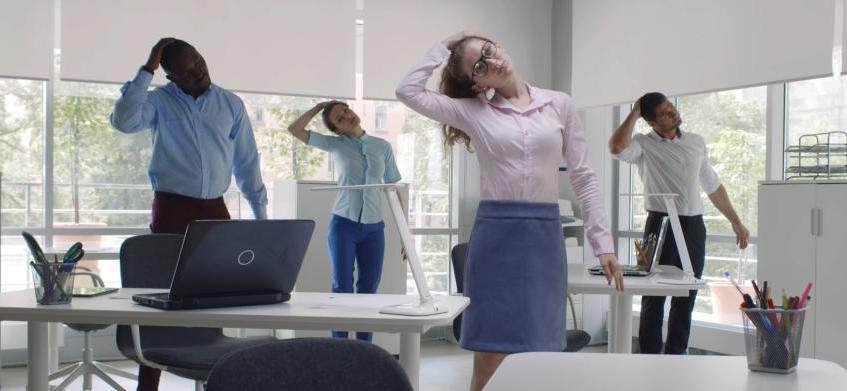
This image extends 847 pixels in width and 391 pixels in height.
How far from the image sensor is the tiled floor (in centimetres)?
486

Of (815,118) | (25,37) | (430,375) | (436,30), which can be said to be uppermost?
(436,30)

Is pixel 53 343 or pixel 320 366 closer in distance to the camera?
pixel 320 366

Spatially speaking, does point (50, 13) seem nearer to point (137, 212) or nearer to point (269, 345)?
point (137, 212)

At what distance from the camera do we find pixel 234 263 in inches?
92.2

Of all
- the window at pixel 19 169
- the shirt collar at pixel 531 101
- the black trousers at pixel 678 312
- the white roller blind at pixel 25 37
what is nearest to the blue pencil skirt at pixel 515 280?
the shirt collar at pixel 531 101

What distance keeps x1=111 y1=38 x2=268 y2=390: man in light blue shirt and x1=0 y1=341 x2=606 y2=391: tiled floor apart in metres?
1.85

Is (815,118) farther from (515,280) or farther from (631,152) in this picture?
(515,280)

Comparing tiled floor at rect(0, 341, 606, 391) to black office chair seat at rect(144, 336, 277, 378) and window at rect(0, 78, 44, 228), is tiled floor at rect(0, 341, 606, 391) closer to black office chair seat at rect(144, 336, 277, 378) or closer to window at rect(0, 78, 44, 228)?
window at rect(0, 78, 44, 228)

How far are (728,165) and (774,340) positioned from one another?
4599 mm

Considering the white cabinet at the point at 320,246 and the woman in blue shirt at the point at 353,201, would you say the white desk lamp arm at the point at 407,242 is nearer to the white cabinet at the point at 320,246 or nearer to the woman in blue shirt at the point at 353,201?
the woman in blue shirt at the point at 353,201

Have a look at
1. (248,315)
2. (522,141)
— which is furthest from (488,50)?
(248,315)

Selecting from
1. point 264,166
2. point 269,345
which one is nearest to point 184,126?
point 269,345

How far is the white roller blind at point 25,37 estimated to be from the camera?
5090 mm

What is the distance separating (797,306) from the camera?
1611 mm
